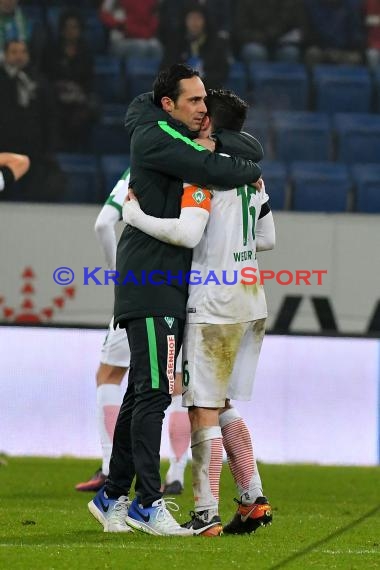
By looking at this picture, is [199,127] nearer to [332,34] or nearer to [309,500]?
[309,500]

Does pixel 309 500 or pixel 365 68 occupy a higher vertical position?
pixel 365 68

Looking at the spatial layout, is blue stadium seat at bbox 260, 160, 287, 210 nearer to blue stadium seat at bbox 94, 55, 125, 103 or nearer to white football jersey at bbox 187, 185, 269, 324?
blue stadium seat at bbox 94, 55, 125, 103

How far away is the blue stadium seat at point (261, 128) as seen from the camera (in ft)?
45.8

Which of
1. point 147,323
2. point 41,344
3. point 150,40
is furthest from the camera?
point 150,40

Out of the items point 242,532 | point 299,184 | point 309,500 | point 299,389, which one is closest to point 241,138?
point 242,532

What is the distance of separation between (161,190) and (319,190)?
8.47 metres

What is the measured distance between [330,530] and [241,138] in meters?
1.82

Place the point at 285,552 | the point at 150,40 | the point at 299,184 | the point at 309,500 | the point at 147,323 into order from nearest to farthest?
the point at 285,552
the point at 147,323
the point at 309,500
the point at 299,184
the point at 150,40

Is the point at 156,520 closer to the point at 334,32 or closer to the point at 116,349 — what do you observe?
the point at 116,349

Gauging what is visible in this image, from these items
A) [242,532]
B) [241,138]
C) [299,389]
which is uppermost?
[241,138]

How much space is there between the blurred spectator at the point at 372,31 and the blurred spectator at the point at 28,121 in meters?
3.78

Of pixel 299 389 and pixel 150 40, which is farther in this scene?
pixel 150 40

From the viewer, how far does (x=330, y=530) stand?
575 cm

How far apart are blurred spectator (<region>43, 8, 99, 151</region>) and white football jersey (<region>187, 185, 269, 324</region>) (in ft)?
28.0
